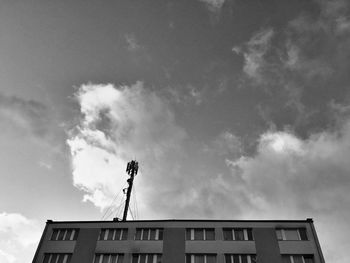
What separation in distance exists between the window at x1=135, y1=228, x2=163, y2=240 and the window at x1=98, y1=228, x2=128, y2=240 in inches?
58.4

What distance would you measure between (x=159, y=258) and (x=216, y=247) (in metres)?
6.04

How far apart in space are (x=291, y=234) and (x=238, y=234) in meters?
5.57

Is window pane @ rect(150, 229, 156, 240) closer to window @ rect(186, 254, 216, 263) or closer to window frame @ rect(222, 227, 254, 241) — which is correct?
window @ rect(186, 254, 216, 263)

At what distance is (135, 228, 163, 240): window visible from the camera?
31722 millimetres

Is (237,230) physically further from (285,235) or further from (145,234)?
(145,234)

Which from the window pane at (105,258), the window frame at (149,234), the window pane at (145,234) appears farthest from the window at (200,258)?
the window pane at (105,258)

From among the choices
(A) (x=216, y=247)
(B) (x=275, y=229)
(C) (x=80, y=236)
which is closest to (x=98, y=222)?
(C) (x=80, y=236)

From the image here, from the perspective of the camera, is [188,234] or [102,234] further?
[102,234]

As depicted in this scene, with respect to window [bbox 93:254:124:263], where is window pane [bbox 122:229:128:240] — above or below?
above

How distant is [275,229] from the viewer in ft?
102

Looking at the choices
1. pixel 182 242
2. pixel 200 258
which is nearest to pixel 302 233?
pixel 200 258

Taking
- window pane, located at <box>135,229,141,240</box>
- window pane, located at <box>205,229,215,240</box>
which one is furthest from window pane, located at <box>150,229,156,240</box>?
window pane, located at <box>205,229,215,240</box>

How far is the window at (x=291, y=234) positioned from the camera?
3042cm

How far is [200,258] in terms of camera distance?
2966 cm
